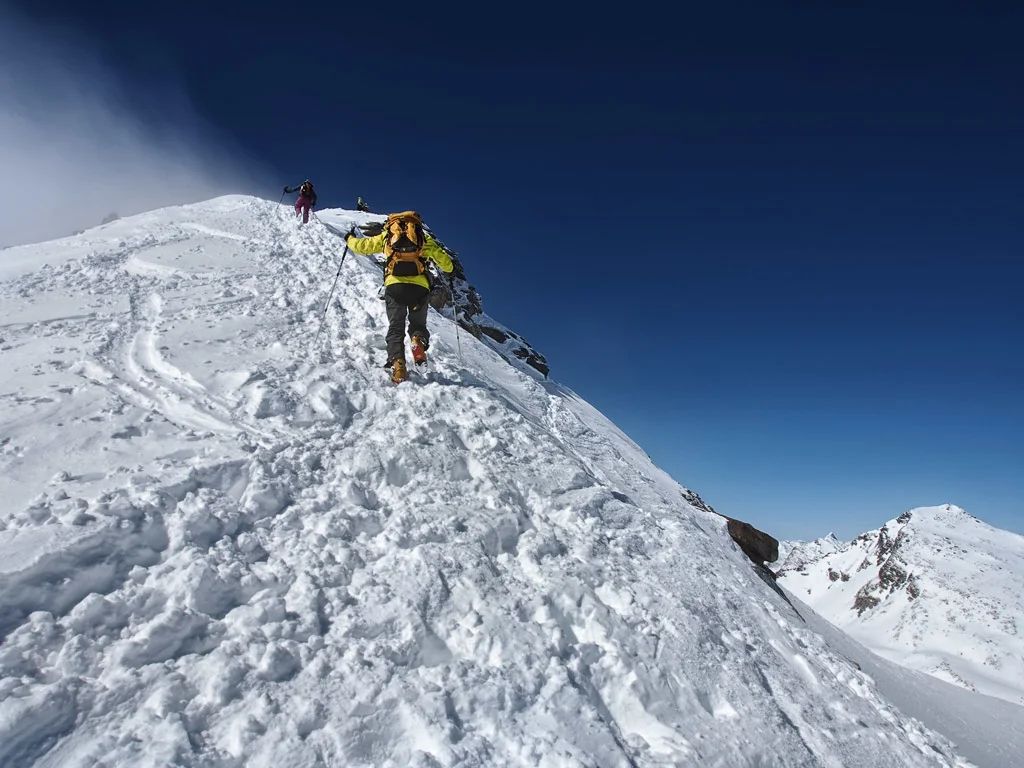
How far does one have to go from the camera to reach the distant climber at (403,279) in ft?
27.0

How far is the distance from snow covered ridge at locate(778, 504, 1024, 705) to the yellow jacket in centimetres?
7148

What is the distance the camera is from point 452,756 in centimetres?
313

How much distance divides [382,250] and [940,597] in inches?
4209

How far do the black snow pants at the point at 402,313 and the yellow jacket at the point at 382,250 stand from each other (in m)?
0.09

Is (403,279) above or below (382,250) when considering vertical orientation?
below

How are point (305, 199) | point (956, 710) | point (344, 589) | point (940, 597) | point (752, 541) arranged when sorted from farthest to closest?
point (940, 597) < point (305, 199) < point (752, 541) < point (956, 710) < point (344, 589)

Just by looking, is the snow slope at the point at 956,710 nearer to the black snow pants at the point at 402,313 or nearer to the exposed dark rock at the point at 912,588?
the black snow pants at the point at 402,313

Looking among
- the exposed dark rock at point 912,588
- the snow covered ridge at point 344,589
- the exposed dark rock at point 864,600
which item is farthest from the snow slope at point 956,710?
the exposed dark rock at point 864,600

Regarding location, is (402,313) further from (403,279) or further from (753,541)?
(753,541)

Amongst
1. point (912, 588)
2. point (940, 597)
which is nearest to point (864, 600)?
point (912, 588)

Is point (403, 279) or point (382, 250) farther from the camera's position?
point (382, 250)

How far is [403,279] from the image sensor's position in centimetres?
837

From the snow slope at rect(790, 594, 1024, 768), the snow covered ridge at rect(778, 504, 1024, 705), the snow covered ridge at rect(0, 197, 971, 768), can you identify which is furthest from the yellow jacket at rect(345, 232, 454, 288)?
the snow covered ridge at rect(778, 504, 1024, 705)

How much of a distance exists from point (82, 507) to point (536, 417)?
269 inches
